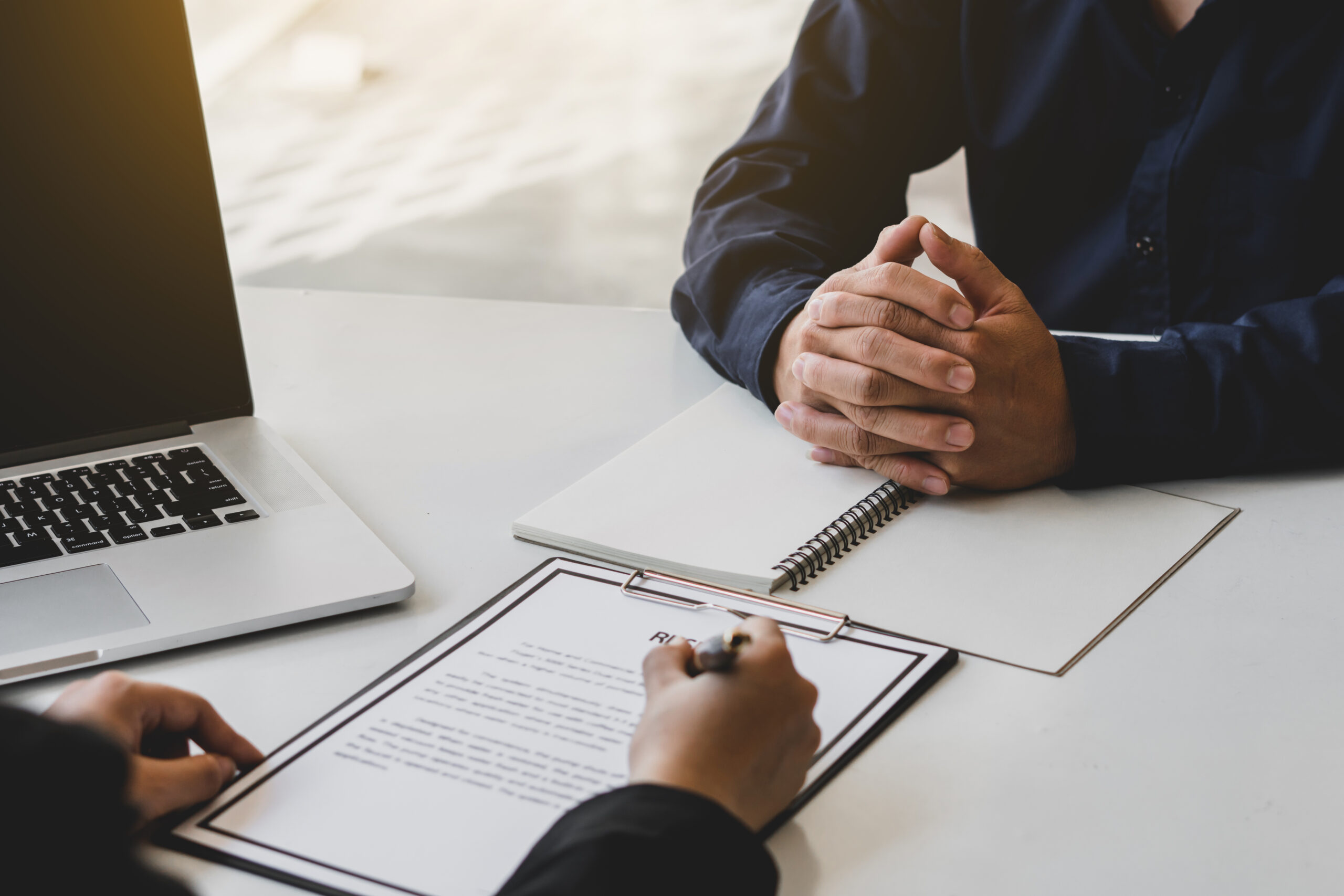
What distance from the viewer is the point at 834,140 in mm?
1253

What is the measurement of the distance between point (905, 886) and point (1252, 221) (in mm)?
865

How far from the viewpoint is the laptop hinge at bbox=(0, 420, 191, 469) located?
0.87m

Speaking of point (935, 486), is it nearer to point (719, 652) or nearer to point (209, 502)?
point (719, 652)

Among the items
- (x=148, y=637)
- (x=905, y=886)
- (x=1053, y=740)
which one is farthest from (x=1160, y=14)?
(x=148, y=637)

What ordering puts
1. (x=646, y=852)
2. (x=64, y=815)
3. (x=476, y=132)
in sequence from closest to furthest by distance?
1. (x=64, y=815)
2. (x=646, y=852)
3. (x=476, y=132)

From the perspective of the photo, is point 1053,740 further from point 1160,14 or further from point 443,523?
point 1160,14

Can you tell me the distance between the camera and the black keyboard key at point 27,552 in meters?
0.73

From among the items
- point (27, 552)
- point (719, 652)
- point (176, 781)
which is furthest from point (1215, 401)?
point (27, 552)

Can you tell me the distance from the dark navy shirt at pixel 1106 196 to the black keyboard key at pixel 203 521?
1.50 ft

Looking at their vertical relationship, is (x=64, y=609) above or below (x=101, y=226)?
below

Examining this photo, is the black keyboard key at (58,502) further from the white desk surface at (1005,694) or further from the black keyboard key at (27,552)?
the white desk surface at (1005,694)

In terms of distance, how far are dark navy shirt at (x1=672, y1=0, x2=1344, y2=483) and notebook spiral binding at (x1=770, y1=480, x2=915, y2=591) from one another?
0.14 meters

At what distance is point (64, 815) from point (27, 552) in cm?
50

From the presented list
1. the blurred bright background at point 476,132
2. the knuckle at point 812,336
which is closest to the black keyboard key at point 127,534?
the knuckle at point 812,336
